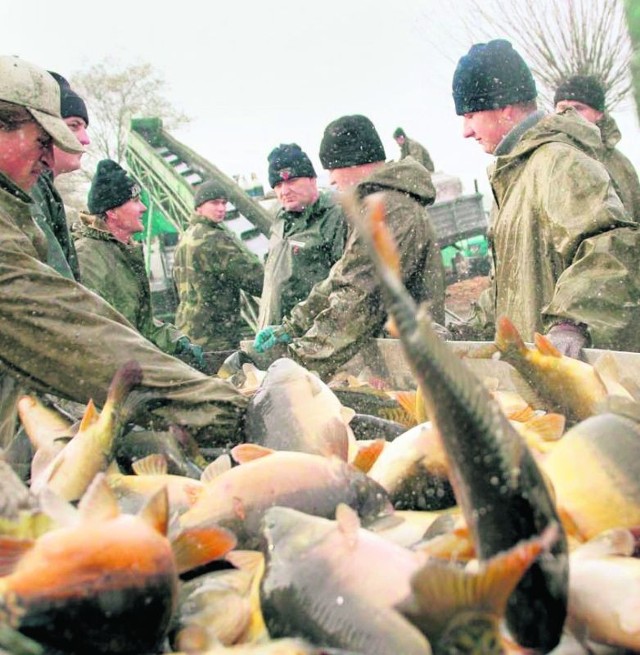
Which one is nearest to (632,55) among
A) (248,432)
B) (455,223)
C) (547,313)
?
(547,313)

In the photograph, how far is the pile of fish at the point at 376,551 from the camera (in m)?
1.25

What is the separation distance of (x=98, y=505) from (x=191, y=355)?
424 cm

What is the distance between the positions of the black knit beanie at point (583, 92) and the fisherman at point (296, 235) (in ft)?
6.47

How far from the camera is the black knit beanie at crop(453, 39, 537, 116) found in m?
4.54

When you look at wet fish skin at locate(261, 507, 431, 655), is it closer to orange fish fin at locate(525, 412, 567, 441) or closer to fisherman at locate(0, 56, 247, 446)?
orange fish fin at locate(525, 412, 567, 441)

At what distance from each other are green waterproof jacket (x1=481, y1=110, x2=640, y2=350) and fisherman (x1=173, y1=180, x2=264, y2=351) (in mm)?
4291

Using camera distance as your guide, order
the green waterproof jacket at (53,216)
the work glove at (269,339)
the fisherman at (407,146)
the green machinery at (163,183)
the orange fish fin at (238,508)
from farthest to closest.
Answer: the green machinery at (163,183)
the fisherman at (407,146)
the work glove at (269,339)
the green waterproof jacket at (53,216)
the orange fish fin at (238,508)

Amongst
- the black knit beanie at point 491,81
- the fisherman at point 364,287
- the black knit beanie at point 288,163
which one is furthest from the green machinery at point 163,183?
the black knit beanie at point 491,81

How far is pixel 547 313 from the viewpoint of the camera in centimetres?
341

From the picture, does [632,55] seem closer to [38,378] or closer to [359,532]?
[38,378]

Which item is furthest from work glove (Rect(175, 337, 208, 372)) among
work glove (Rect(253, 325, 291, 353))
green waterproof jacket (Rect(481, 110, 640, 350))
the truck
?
the truck

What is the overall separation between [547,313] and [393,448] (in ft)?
5.15

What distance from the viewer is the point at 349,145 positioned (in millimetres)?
5664

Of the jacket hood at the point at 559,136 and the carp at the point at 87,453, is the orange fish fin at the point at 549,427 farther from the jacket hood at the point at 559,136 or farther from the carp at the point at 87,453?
the jacket hood at the point at 559,136
